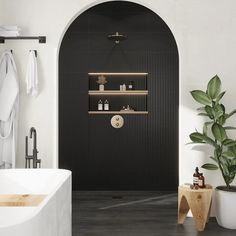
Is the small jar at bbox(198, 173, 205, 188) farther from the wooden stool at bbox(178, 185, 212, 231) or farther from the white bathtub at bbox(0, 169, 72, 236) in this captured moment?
the white bathtub at bbox(0, 169, 72, 236)

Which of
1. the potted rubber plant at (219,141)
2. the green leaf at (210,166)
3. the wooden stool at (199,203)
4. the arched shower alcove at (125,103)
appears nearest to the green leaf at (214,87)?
the potted rubber plant at (219,141)

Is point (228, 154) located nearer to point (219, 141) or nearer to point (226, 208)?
point (219, 141)

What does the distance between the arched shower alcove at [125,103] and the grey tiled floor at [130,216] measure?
0.30 m

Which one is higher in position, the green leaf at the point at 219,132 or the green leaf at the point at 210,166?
the green leaf at the point at 219,132

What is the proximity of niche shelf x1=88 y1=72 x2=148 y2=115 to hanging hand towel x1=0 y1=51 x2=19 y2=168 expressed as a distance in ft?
6.72

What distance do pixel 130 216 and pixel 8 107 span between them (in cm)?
178

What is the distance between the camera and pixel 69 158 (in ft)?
20.3

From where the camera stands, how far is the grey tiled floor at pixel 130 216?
13.1ft

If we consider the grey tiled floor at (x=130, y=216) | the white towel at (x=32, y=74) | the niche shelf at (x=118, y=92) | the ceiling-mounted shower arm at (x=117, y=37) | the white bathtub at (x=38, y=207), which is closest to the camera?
the white bathtub at (x=38, y=207)

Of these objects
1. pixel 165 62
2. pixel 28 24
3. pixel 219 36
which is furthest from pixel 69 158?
pixel 219 36

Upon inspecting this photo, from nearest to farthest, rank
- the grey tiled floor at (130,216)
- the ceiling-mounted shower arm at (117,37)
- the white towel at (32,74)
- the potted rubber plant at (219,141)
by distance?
the grey tiled floor at (130,216) → the potted rubber plant at (219,141) → the white towel at (32,74) → the ceiling-mounted shower arm at (117,37)

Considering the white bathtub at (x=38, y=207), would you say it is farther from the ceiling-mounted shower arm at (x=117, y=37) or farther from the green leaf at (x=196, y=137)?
the ceiling-mounted shower arm at (x=117, y=37)

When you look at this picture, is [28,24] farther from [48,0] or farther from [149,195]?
[149,195]

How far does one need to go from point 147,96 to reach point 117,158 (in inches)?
40.3
